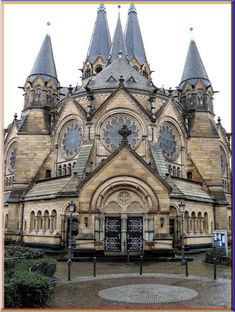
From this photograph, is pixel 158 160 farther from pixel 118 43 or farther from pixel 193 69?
pixel 118 43

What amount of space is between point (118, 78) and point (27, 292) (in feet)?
102

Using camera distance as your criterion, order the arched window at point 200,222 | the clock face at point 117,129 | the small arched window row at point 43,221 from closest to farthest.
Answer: the small arched window row at point 43,221 → the clock face at point 117,129 → the arched window at point 200,222

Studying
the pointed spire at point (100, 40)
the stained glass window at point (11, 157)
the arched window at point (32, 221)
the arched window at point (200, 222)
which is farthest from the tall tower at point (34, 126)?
the arched window at point (200, 222)

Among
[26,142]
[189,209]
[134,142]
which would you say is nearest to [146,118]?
[134,142]

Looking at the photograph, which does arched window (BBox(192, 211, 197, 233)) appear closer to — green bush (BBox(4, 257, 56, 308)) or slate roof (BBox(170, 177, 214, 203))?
slate roof (BBox(170, 177, 214, 203))

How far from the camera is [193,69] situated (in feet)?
148

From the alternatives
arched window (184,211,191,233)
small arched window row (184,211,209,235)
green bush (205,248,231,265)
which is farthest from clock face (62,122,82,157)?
green bush (205,248,231,265)

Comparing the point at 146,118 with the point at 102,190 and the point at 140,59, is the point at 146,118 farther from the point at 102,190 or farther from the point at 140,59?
the point at 140,59

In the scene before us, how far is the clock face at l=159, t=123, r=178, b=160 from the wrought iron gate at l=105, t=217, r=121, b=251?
44.0 ft

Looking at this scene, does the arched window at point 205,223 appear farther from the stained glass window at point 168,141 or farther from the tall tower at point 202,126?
the stained glass window at point 168,141

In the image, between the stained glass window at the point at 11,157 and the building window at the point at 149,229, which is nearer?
the building window at the point at 149,229

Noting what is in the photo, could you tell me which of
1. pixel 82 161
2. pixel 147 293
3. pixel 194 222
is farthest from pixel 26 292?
pixel 194 222

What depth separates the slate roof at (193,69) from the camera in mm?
44688

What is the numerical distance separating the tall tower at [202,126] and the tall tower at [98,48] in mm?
15268
